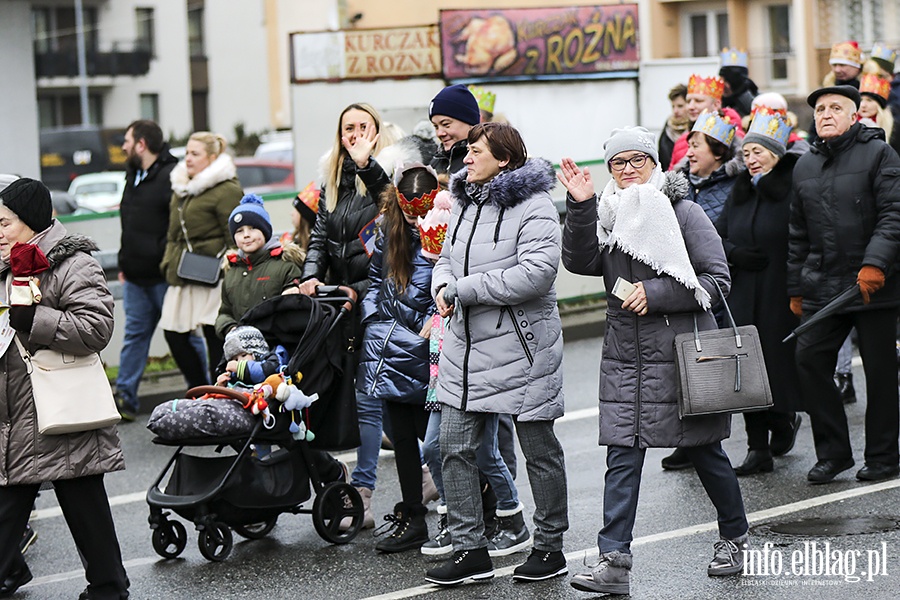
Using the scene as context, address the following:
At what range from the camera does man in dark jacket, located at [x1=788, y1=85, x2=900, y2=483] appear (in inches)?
306

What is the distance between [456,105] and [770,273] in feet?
7.50

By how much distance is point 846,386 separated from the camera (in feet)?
33.4

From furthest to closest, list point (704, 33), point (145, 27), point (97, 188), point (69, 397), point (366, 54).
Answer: point (145, 27) → point (704, 33) → point (97, 188) → point (366, 54) → point (69, 397)

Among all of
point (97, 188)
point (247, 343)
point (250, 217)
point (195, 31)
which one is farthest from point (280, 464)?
point (195, 31)

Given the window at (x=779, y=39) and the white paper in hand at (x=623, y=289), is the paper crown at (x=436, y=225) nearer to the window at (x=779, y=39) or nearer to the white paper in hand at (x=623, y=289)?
the white paper in hand at (x=623, y=289)

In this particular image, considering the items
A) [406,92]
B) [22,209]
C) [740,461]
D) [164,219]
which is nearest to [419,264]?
[22,209]

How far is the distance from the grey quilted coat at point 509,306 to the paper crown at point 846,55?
586cm

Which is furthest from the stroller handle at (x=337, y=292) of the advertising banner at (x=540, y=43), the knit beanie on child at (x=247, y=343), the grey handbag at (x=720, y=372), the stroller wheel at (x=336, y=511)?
the advertising banner at (x=540, y=43)

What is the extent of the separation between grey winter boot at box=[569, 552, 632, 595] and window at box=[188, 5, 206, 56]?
61768 millimetres

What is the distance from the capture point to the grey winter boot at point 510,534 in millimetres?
7004

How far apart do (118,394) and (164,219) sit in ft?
4.46

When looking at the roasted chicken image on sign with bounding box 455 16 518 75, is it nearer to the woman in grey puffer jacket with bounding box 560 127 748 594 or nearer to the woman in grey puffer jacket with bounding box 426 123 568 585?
the woman in grey puffer jacket with bounding box 426 123 568 585

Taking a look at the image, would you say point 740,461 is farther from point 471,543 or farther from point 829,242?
point 471,543

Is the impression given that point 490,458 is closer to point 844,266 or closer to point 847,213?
point 844,266
